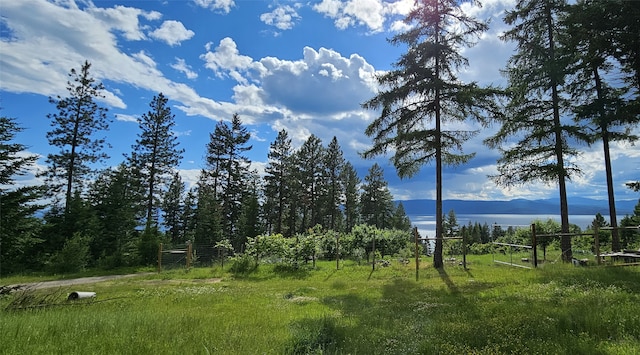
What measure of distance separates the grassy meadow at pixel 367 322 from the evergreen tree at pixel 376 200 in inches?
2085

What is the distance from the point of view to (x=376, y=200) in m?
64.4

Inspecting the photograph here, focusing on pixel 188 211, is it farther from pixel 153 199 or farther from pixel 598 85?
pixel 598 85

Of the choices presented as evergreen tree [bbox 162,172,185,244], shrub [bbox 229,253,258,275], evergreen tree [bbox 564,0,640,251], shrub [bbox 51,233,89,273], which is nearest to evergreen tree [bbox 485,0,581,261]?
evergreen tree [bbox 564,0,640,251]

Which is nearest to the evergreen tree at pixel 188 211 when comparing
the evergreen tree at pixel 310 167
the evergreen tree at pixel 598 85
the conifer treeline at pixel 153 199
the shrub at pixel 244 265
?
the conifer treeline at pixel 153 199

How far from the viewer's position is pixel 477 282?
12.6 meters

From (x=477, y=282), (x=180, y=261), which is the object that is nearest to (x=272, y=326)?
(x=477, y=282)

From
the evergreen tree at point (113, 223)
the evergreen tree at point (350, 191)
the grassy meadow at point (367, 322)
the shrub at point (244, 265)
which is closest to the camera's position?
the grassy meadow at point (367, 322)

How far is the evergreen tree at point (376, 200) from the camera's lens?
64250mm

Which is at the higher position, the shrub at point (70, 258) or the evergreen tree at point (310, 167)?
the evergreen tree at point (310, 167)

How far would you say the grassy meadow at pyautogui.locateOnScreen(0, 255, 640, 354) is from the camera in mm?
5074

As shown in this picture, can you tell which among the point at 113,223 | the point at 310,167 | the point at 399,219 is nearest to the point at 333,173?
the point at 310,167

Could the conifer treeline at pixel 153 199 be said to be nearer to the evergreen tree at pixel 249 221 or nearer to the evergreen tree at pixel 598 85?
the evergreen tree at pixel 249 221

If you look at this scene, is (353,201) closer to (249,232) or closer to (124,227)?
(249,232)

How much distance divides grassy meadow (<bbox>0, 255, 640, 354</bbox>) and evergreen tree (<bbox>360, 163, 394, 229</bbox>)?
174 ft
